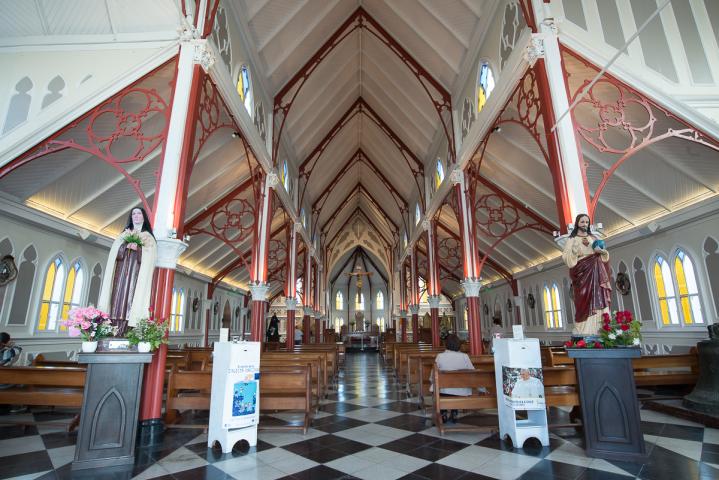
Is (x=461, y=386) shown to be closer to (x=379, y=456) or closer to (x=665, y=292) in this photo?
(x=379, y=456)

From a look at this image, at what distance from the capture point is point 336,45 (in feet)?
46.3

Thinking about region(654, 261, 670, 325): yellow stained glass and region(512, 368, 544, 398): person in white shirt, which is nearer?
region(512, 368, 544, 398): person in white shirt

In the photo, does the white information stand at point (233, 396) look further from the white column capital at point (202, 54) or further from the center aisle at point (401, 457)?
the white column capital at point (202, 54)

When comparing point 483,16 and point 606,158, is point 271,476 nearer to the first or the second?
point 606,158

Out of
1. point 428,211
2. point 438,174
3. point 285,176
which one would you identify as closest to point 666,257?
point 438,174

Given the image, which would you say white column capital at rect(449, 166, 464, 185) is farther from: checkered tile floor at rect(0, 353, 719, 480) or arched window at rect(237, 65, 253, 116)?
checkered tile floor at rect(0, 353, 719, 480)

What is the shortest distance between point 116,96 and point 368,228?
30198 mm

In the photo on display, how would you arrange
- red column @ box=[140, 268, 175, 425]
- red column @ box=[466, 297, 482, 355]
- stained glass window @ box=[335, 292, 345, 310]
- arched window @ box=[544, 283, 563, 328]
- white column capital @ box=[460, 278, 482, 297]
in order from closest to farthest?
red column @ box=[140, 268, 175, 425], red column @ box=[466, 297, 482, 355], white column capital @ box=[460, 278, 482, 297], arched window @ box=[544, 283, 563, 328], stained glass window @ box=[335, 292, 345, 310]

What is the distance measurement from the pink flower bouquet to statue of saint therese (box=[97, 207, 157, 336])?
251mm

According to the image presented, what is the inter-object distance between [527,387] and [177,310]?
16124 mm

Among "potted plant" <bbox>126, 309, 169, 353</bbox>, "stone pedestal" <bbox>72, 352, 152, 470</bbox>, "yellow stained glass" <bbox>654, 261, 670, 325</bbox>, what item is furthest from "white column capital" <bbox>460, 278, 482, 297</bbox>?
"stone pedestal" <bbox>72, 352, 152, 470</bbox>

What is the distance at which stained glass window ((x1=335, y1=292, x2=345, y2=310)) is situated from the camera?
40.9 meters

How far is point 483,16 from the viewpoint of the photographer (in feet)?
33.5

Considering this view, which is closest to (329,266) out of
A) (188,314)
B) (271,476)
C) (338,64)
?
(188,314)
